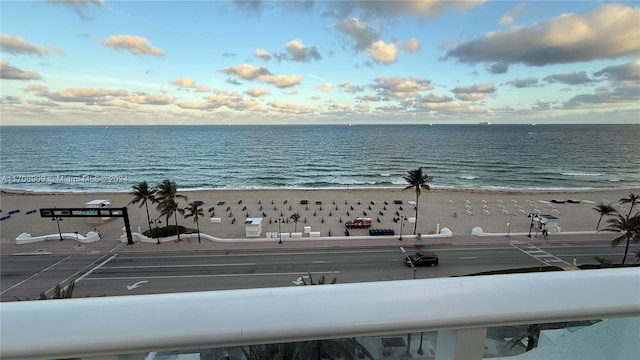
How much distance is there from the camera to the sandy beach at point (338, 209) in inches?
1141

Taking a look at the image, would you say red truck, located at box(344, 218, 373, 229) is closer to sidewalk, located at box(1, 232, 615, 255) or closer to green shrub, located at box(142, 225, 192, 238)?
sidewalk, located at box(1, 232, 615, 255)

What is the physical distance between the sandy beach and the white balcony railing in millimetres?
26232

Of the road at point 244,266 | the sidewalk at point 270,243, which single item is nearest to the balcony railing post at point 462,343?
the road at point 244,266

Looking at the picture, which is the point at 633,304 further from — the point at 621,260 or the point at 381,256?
the point at 621,260

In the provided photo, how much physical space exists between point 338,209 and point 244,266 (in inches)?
640

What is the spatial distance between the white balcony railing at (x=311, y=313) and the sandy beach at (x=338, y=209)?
26.2m

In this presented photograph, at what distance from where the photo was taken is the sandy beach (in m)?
29.0

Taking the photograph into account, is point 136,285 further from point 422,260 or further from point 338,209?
point 338,209

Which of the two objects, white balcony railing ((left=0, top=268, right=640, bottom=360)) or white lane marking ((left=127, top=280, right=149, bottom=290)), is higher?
white balcony railing ((left=0, top=268, right=640, bottom=360))

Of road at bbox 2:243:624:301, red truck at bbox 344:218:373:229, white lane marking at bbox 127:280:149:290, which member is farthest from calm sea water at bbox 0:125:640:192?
white lane marking at bbox 127:280:149:290

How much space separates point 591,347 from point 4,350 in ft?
6.18

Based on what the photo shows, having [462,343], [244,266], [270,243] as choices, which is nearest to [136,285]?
[244,266]

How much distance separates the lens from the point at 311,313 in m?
0.91

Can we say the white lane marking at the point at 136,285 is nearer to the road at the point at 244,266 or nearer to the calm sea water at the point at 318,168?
the road at the point at 244,266
